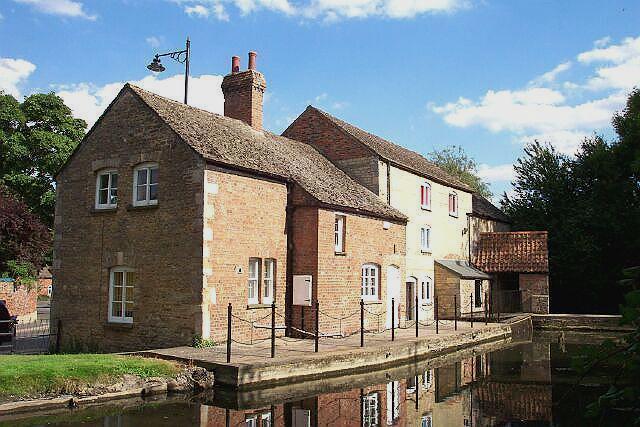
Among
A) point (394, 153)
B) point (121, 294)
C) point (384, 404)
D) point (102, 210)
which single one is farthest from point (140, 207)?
point (394, 153)

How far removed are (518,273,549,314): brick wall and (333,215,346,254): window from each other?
1565 cm

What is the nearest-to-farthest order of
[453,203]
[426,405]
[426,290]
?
[426,405]
[426,290]
[453,203]

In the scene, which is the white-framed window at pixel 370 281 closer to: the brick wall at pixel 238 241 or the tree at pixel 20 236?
the brick wall at pixel 238 241

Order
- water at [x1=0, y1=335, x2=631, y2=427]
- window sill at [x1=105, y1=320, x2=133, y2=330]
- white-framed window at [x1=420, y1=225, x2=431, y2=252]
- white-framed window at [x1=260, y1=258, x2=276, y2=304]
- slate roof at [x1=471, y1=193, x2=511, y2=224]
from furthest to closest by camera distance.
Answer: slate roof at [x1=471, y1=193, x2=511, y2=224] < white-framed window at [x1=420, y1=225, x2=431, y2=252] < white-framed window at [x1=260, y1=258, x2=276, y2=304] < window sill at [x1=105, y1=320, x2=133, y2=330] < water at [x1=0, y1=335, x2=631, y2=427]

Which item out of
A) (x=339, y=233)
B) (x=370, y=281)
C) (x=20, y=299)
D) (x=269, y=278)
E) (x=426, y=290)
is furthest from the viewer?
(x=20, y=299)

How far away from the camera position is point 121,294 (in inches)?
687

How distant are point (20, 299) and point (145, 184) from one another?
57.3 ft

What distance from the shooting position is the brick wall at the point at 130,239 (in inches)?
632

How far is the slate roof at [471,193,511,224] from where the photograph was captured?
3571cm

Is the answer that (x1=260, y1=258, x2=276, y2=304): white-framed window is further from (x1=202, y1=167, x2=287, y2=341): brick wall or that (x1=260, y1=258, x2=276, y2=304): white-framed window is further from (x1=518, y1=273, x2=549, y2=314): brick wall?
(x1=518, y1=273, x2=549, y2=314): brick wall

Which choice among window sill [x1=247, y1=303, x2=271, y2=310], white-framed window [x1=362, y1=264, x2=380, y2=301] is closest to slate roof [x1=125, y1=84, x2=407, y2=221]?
white-framed window [x1=362, y1=264, x2=380, y2=301]

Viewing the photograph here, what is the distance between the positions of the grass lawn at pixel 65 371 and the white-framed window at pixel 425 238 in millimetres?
17551

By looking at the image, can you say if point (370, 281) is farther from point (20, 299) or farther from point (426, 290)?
A: point (20, 299)

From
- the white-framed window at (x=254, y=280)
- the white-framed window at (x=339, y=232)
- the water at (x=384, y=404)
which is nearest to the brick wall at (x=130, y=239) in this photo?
the white-framed window at (x=254, y=280)
